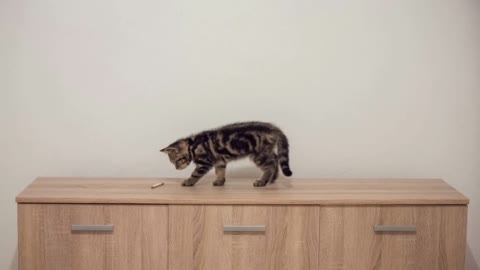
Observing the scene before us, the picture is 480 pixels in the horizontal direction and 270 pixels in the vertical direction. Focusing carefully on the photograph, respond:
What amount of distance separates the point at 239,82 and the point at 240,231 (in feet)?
2.33

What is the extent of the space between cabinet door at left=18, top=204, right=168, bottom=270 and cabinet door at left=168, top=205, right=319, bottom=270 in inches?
2.6

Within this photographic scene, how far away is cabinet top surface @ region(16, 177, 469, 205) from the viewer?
6.61ft

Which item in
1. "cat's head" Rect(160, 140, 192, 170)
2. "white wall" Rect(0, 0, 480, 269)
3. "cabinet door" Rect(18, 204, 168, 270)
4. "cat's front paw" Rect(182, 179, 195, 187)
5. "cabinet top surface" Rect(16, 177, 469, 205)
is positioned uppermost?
"white wall" Rect(0, 0, 480, 269)

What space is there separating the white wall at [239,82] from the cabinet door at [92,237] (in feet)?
1.56

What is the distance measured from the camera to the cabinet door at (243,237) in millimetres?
2023

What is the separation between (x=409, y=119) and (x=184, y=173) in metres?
1.02

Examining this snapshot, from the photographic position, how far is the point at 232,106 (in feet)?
8.07

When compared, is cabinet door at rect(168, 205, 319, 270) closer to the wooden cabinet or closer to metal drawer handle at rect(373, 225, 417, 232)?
the wooden cabinet

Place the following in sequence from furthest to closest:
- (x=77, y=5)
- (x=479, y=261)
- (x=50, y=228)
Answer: (x=479, y=261) < (x=77, y=5) < (x=50, y=228)

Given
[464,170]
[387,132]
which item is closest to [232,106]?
[387,132]

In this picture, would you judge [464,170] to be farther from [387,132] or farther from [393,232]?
[393,232]

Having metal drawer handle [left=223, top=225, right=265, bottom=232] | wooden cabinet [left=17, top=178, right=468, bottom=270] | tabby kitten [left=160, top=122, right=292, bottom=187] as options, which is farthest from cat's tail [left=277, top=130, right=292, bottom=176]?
metal drawer handle [left=223, top=225, right=265, bottom=232]

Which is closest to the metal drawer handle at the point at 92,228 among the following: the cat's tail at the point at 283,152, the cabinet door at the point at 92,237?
the cabinet door at the point at 92,237

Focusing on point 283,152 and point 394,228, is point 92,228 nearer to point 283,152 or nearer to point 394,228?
point 283,152
